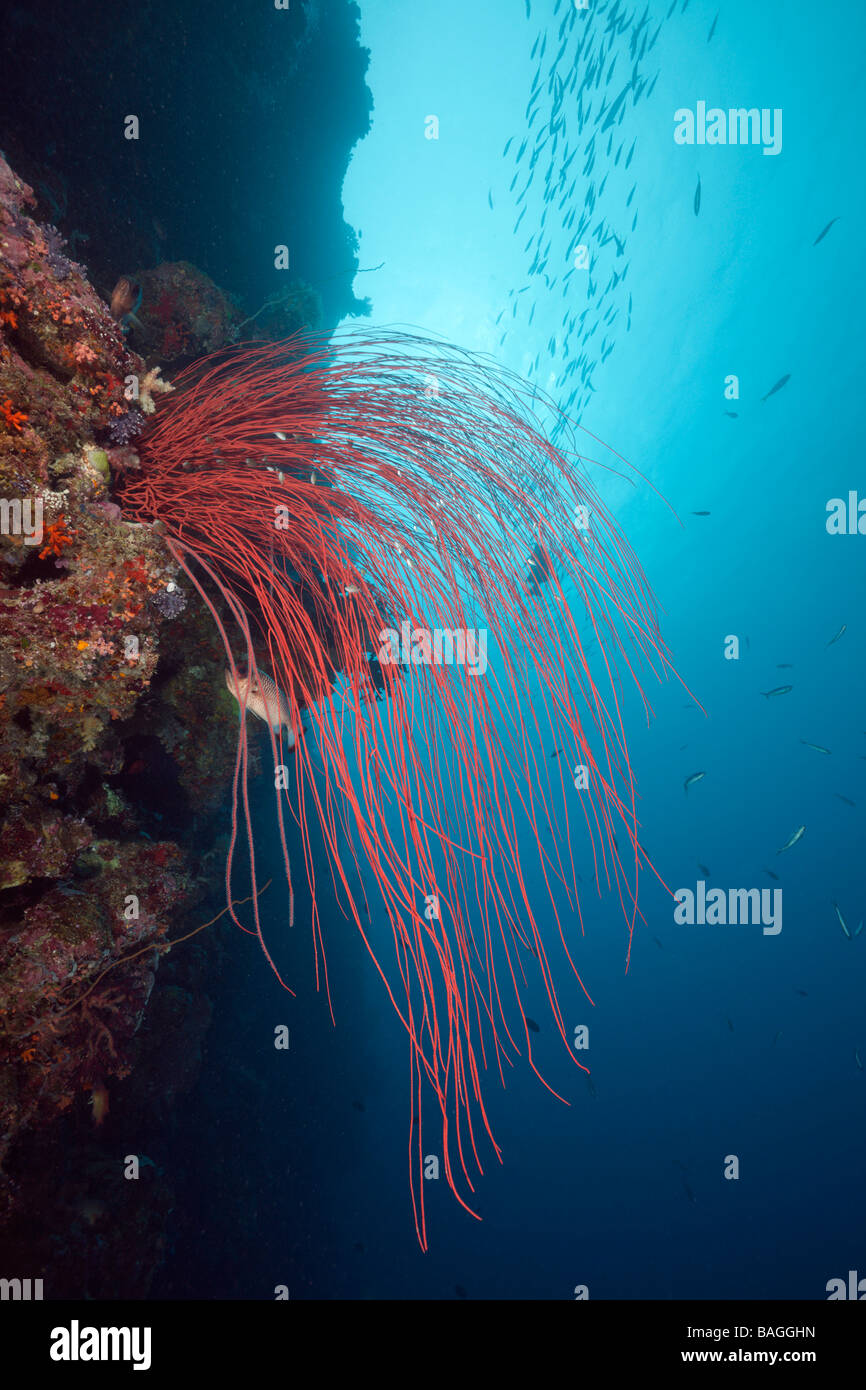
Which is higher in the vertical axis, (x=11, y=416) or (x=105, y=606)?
(x=11, y=416)

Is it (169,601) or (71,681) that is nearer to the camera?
(71,681)

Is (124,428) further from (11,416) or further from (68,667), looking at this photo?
(68,667)

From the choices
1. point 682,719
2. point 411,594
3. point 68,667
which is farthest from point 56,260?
point 682,719

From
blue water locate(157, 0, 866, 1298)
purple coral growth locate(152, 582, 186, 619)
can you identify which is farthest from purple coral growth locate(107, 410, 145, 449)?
A: blue water locate(157, 0, 866, 1298)

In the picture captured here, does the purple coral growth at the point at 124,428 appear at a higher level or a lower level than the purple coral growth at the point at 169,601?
higher

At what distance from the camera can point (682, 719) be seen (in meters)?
45.4

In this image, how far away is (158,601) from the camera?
2.05 m

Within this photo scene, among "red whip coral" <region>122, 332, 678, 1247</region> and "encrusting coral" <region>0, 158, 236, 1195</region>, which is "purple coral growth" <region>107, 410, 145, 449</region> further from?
"red whip coral" <region>122, 332, 678, 1247</region>

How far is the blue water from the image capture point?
15.9m

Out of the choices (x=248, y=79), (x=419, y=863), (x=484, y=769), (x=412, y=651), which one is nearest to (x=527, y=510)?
(x=412, y=651)

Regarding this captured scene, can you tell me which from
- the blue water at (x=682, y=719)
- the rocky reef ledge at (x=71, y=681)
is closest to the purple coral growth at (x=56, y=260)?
the rocky reef ledge at (x=71, y=681)

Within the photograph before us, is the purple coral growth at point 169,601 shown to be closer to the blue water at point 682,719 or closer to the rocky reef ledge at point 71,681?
the rocky reef ledge at point 71,681

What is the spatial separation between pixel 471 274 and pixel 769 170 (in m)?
15.4

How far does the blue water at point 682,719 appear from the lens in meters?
15.9
